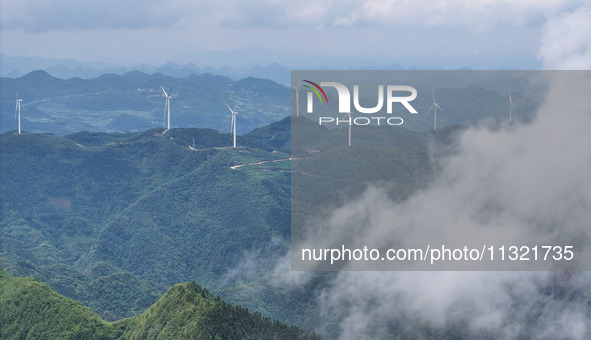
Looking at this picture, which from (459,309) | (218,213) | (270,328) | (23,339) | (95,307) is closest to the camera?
(270,328)

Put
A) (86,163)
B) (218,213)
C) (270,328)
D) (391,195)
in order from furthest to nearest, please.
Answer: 1. (86,163)
2. (218,213)
3. (391,195)
4. (270,328)

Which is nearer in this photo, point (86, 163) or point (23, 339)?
point (23, 339)

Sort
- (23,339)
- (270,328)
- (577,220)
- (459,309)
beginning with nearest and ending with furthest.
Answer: (270,328) < (23,339) < (459,309) < (577,220)

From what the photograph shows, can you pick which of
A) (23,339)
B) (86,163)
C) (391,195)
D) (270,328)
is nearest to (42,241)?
(86,163)

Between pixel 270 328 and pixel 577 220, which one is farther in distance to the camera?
pixel 577 220

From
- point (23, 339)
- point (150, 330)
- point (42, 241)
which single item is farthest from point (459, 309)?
point (42, 241)

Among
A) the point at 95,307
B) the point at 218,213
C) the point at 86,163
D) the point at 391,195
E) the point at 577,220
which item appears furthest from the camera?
the point at 86,163

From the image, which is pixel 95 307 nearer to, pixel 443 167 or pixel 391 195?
pixel 391 195

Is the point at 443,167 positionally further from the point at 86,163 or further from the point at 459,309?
the point at 86,163

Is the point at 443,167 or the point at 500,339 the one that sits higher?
the point at 443,167
